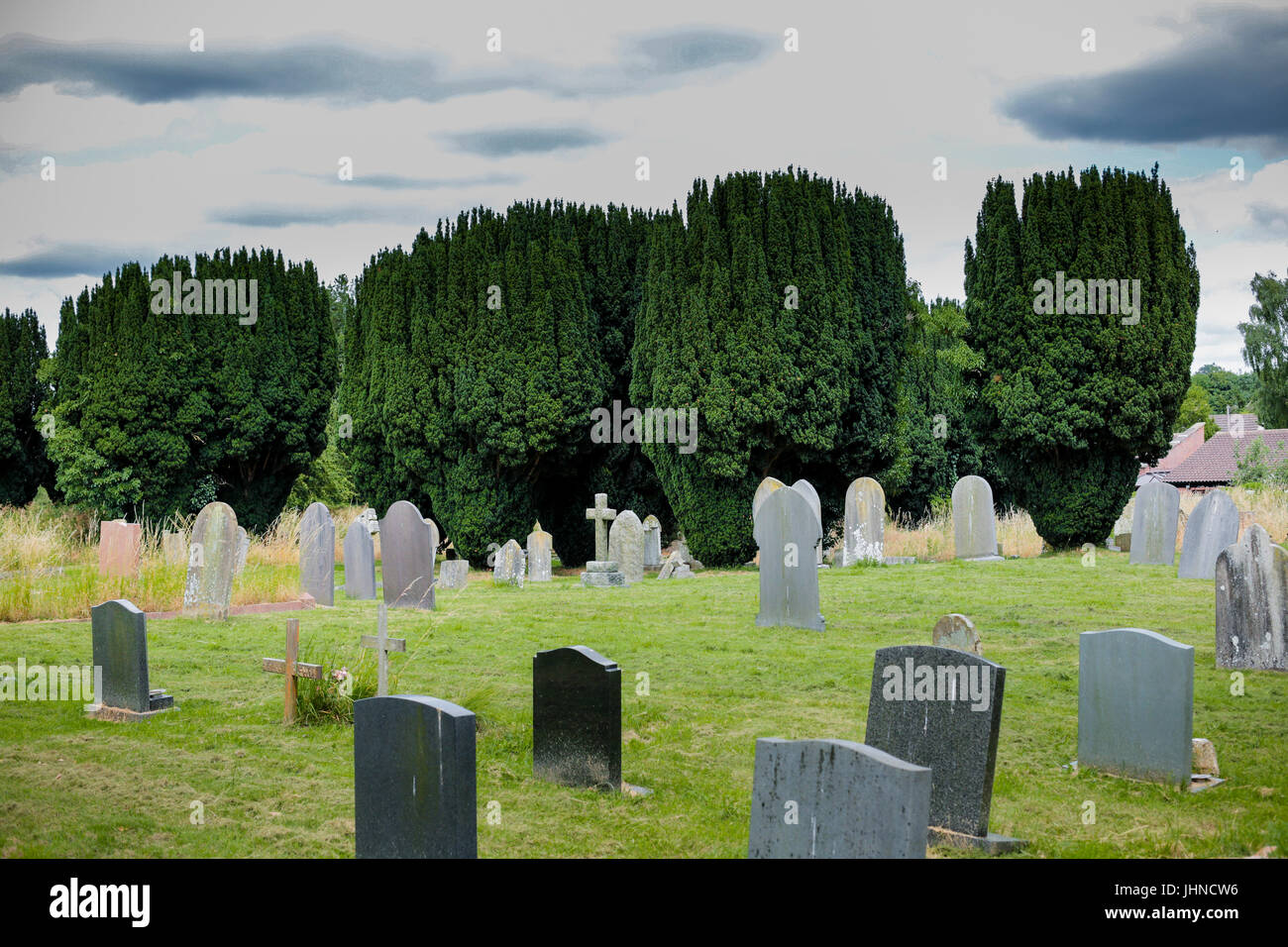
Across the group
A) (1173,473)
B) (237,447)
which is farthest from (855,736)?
(1173,473)

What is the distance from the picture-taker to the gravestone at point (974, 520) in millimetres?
20328

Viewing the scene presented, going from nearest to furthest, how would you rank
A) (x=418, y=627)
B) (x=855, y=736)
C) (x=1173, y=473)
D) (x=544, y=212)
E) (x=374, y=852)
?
1. (x=374, y=852)
2. (x=855, y=736)
3. (x=418, y=627)
4. (x=544, y=212)
5. (x=1173, y=473)

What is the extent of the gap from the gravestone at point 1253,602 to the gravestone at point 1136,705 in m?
3.47

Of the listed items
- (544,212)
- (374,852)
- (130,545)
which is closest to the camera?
(374,852)

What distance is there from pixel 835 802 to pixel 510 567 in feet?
45.7

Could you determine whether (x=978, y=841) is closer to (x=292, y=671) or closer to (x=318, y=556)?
(x=292, y=671)

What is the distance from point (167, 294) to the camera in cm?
2553

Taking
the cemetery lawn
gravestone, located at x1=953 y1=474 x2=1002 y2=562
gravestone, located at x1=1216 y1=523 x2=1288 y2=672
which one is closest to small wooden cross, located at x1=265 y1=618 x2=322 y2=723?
the cemetery lawn

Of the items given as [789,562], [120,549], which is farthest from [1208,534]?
[120,549]

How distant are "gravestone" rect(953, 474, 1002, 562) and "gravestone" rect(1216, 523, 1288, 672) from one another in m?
10.2

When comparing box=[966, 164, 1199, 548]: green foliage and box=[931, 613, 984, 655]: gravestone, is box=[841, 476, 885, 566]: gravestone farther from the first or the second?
box=[931, 613, 984, 655]: gravestone

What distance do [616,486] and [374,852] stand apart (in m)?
18.4
